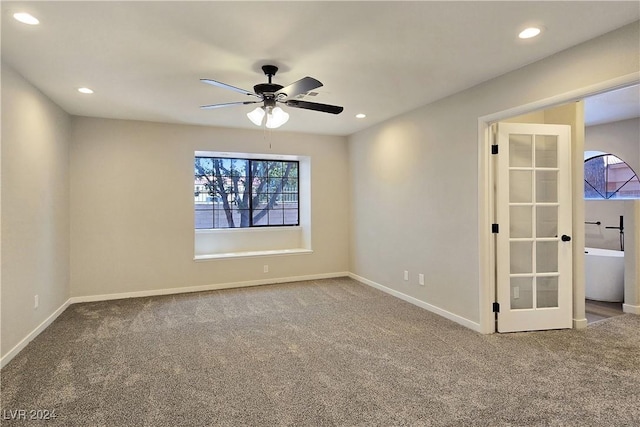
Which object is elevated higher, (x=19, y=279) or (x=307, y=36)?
(x=307, y=36)

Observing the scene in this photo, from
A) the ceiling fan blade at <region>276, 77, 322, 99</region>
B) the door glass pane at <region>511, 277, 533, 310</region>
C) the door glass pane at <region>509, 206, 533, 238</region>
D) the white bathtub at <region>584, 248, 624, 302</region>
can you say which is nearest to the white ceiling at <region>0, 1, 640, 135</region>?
the ceiling fan blade at <region>276, 77, 322, 99</region>

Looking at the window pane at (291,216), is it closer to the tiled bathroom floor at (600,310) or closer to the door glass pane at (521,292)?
the door glass pane at (521,292)

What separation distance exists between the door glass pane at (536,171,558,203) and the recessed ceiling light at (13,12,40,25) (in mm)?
4402

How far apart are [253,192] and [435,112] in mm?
3399

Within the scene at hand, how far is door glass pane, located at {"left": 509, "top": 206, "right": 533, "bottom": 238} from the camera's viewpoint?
356 cm

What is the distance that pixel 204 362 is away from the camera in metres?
2.86

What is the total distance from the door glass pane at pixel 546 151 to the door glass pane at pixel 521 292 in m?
1.20

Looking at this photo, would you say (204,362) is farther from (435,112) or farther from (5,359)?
(435,112)

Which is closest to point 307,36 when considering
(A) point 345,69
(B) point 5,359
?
(A) point 345,69

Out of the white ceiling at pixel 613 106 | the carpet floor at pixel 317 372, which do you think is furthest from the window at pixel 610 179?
the carpet floor at pixel 317 372

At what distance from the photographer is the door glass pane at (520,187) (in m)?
3.55

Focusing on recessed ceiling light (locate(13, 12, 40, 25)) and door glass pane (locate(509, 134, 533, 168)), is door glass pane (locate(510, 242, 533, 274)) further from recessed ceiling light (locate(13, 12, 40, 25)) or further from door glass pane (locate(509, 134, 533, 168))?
recessed ceiling light (locate(13, 12, 40, 25))

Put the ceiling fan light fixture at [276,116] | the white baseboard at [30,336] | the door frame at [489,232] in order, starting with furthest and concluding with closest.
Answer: the door frame at [489,232] → the ceiling fan light fixture at [276,116] → the white baseboard at [30,336]

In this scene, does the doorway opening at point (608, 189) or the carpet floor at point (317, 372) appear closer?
the carpet floor at point (317, 372)
